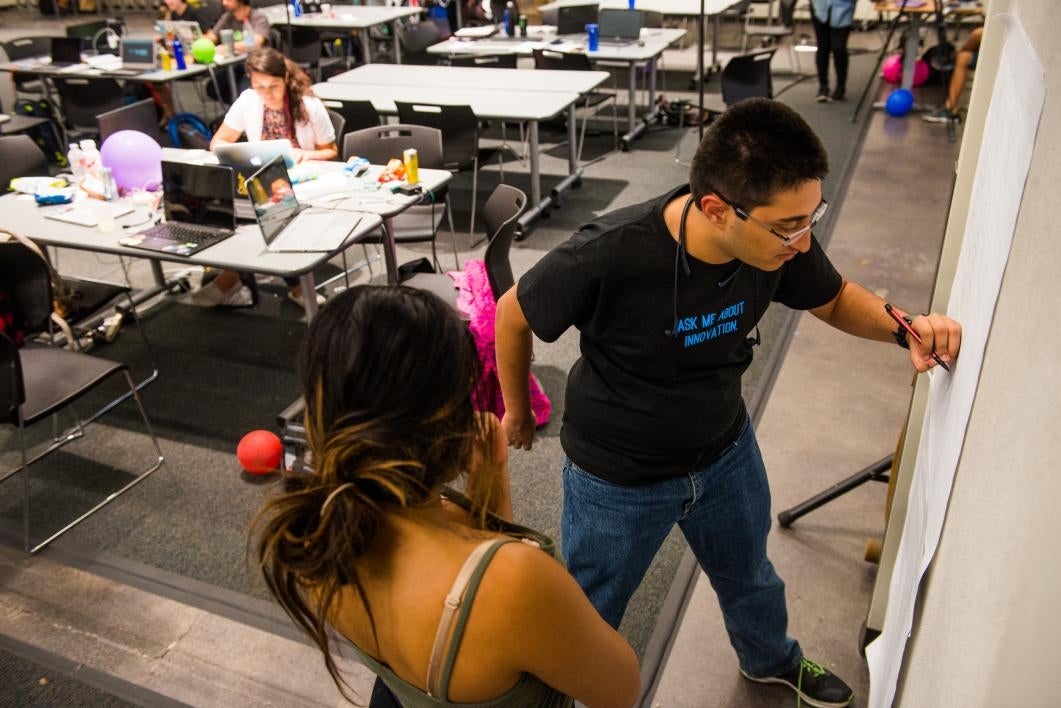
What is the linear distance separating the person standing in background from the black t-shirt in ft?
20.7

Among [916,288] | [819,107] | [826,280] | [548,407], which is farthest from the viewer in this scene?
[819,107]

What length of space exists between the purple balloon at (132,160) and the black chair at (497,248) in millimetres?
1358

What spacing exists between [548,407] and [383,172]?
1.42m

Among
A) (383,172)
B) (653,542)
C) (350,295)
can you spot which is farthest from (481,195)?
(350,295)

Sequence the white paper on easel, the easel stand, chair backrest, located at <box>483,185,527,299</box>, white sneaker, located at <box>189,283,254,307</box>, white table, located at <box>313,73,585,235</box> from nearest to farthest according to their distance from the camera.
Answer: the white paper on easel, the easel stand, chair backrest, located at <box>483,185,527,299</box>, white sneaker, located at <box>189,283,254,307</box>, white table, located at <box>313,73,585,235</box>

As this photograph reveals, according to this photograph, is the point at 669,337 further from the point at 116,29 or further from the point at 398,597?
the point at 116,29

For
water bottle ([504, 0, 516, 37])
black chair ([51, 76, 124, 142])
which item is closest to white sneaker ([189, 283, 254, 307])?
black chair ([51, 76, 124, 142])

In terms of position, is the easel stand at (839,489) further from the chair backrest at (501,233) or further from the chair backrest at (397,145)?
the chair backrest at (397,145)

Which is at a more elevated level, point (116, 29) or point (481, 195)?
point (116, 29)

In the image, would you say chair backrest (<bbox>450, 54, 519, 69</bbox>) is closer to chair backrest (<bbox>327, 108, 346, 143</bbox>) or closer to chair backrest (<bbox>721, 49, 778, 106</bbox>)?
chair backrest (<bbox>721, 49, 778, 106</bbox>)

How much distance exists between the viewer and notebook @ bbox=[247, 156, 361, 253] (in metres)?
3.14

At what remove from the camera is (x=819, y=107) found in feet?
23.5

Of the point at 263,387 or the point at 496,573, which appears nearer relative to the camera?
the point at 496,573

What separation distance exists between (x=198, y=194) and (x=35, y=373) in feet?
3.13
